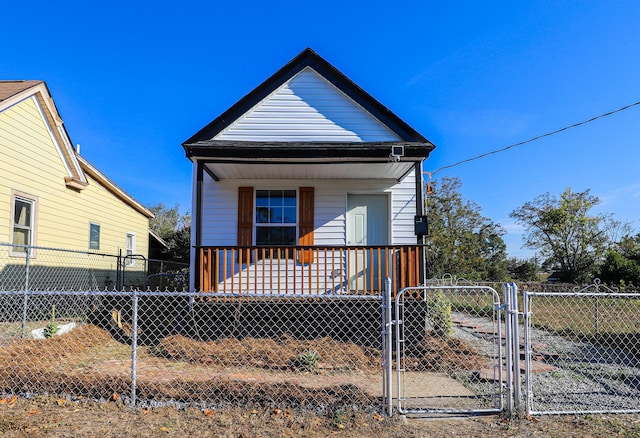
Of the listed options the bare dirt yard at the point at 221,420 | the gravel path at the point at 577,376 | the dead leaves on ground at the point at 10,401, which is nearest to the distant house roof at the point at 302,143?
the gravel path at the point at 577,376

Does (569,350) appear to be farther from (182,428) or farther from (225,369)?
(182,428)

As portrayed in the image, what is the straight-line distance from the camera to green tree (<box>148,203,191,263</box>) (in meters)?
23.2

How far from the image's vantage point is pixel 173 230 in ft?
109

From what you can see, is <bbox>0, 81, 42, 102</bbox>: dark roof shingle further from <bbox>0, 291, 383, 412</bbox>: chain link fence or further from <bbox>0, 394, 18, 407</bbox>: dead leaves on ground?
<bbox>0, 394, 18, 407</bbox>: dead leaves on ground

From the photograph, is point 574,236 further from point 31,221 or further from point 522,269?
point 31,221

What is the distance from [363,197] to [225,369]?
4882mm

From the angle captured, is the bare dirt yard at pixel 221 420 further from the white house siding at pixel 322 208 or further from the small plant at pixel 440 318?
the white house siding at pixel 322 208

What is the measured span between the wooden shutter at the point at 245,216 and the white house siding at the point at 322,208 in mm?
95

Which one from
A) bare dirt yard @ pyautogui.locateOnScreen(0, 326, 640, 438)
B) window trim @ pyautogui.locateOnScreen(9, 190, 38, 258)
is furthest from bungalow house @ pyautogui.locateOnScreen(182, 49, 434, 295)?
window trim @ pyautogui.locateOnScreen(9, 190, 38, 258)

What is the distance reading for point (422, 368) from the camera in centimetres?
642

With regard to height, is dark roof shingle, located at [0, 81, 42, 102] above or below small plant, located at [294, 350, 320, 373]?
above

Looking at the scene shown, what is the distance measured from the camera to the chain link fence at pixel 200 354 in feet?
14.8

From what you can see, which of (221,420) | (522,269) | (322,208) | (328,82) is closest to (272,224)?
(322,208)

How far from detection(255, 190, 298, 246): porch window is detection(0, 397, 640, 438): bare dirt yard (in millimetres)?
5235
